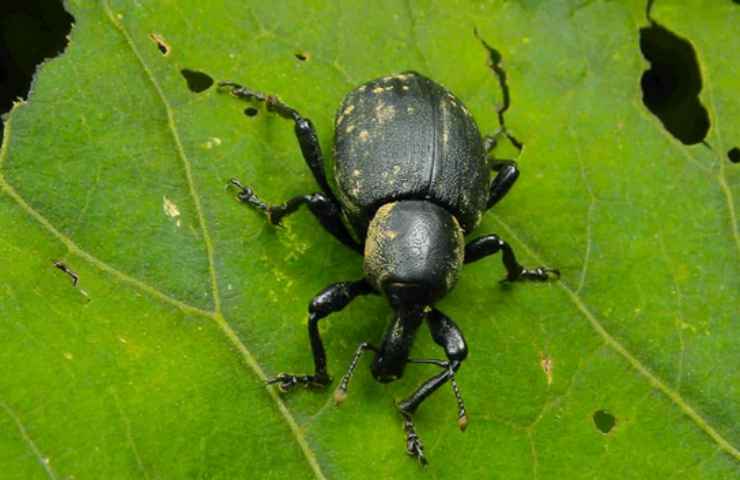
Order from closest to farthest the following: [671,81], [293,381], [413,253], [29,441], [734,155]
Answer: [29,441]
[293,381]
[413,253]
[734,155]
[671,81]

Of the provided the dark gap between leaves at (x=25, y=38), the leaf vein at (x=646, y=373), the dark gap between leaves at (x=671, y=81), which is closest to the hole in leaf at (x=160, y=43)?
the dark gap between leaves at (x=25, y=38)

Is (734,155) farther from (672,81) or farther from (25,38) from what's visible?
(25,38)

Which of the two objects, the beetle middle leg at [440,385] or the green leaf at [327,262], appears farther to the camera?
the beetle middle leg at [440,385]

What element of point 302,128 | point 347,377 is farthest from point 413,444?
point 302,128

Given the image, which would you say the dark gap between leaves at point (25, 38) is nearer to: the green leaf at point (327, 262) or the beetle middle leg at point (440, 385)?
the green leaf at point (327, 262)

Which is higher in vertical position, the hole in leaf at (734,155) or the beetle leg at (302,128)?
the beetle leg at (302,128)

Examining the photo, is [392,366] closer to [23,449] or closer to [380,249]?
[380,249]

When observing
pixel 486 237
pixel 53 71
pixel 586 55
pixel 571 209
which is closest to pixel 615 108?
pixel 586 55

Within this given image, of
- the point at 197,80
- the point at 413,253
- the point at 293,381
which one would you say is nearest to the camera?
the point at 293,381
